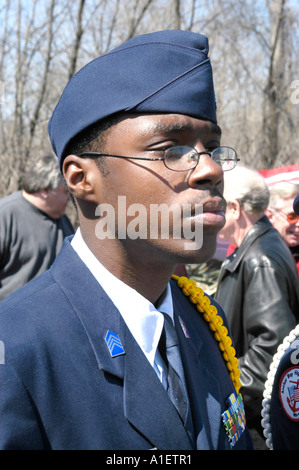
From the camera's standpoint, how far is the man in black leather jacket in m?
2.80

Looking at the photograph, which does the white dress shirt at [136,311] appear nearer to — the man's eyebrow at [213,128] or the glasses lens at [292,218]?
the man's eyebrow at [213,128]

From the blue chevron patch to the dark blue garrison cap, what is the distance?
51 cm

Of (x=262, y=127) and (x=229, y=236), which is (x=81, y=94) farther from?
(x=262, y=127)

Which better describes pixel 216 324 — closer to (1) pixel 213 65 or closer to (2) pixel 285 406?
(2) pixel 285 406

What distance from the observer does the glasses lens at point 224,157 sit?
142 centimetres

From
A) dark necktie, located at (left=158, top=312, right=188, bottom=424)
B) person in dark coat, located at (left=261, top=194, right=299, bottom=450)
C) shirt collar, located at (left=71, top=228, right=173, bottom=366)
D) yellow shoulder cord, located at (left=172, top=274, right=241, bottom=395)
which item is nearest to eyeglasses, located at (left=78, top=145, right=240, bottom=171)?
shirt collar, located at (left=71, top=228, right=173, bottom=366)

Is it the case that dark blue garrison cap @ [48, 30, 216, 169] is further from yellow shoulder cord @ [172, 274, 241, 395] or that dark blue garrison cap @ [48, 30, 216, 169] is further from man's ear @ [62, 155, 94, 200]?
yellow shoulder cord @ [172, 274, 241, 395]

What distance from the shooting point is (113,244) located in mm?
1413

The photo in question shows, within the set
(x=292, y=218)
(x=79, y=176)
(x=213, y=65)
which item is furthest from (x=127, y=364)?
(x=213, y=65)

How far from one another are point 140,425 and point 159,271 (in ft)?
1.33

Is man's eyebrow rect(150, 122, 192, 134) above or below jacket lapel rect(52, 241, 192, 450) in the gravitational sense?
above

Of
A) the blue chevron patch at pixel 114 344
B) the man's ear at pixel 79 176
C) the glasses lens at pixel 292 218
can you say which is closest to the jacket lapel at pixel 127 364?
the blue chevron patch at pixel 114 344

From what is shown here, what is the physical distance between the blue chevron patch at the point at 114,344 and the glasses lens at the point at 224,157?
1.72ft

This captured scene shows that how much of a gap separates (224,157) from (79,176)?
403 millimetres
